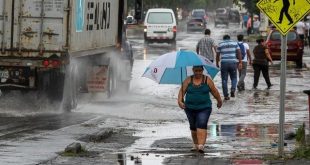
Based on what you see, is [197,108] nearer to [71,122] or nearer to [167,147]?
[167,147]

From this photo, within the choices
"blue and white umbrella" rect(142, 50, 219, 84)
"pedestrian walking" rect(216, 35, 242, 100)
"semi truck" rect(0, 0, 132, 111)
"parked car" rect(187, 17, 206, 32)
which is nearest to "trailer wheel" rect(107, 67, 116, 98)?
"pedestrian walking" rect(216, 35, 242, 100)

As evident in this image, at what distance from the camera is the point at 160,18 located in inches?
2212

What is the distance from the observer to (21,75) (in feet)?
64.9

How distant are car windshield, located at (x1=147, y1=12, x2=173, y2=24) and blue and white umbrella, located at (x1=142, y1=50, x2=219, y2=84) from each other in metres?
40.0

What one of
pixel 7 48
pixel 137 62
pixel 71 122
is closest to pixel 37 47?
pixel 7 48

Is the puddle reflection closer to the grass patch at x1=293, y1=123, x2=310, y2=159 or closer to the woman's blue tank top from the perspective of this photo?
the grass patch at x1=293, y1=123, x2=310, y2=159

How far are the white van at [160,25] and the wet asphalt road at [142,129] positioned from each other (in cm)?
2836

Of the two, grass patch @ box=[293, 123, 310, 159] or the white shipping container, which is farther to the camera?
the white shipping container

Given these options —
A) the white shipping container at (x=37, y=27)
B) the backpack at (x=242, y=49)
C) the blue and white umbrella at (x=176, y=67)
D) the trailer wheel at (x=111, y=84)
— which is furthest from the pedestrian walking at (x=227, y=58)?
the blue and white umbrella at (x=176, y=67)

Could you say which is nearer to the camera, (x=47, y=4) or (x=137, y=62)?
(x=47, y=4)

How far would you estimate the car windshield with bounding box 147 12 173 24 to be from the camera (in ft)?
184

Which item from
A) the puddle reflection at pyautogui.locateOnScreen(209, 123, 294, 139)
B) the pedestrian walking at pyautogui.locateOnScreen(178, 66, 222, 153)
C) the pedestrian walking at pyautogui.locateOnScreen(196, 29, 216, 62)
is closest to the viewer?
the pedestrian walking at pyautogui.locateOnScreen(178, 66, 222, 153)

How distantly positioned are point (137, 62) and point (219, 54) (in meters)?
14.6

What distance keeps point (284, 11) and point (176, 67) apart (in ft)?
7.49
